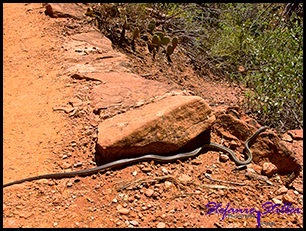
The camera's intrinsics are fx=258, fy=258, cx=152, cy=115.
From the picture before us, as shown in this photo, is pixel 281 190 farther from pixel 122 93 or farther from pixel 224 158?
pixel 122 93

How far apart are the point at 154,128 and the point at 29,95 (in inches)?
87.5

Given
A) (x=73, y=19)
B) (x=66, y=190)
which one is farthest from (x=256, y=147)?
(x=73, y=19)

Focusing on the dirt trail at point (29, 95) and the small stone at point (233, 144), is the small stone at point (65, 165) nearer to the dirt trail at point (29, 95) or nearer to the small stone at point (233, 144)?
the dirt trail at point (29, 95)

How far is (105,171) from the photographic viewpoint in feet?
9.32

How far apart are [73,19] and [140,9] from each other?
156 centimetres


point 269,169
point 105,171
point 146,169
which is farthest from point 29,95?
point 269,169

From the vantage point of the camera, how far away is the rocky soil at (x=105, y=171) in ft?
8.07

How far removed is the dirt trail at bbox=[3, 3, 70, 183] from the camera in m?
2.99

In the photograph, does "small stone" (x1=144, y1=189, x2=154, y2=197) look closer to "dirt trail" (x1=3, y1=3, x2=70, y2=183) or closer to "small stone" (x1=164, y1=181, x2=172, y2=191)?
"small stone" (x1=164, y1=181, x2=172, y2=191)

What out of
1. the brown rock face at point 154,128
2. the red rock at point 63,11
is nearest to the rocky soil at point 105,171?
the brown rock face at point 154,128

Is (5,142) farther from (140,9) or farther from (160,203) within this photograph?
(140,9)

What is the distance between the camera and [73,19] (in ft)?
→ 18.7

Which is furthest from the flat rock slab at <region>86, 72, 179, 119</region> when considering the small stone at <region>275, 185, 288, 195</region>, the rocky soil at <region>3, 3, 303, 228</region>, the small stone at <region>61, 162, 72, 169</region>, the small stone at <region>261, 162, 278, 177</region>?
the small stone at <region>275, 185, 288, 195</region>

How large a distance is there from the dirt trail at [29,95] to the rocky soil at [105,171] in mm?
14
